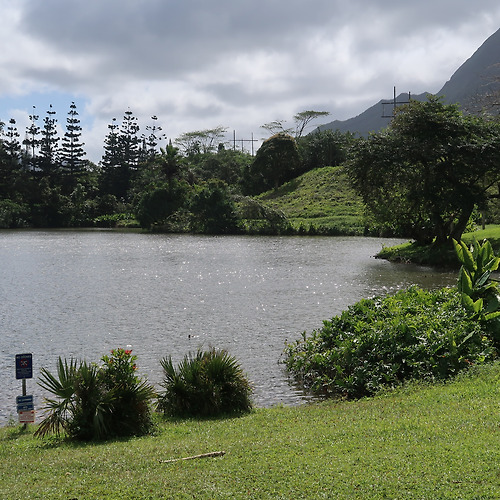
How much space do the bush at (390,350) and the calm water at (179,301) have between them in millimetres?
817

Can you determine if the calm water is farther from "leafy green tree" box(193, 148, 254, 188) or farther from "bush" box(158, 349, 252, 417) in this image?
"leafy green tree" box(193, 148, 254, 188)

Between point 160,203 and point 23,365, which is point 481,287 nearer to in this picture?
point 23,365

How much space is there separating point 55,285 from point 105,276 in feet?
11.3

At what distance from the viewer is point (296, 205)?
76.1 meters

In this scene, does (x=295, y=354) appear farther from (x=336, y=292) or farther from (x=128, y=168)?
(x=128, y=168)

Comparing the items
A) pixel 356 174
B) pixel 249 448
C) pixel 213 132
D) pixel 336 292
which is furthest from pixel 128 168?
pixel 249 448

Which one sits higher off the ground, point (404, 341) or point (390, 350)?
point (404, 341)

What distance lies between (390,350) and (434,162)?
78.9ft

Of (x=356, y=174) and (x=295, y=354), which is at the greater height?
(x=356, y=174)

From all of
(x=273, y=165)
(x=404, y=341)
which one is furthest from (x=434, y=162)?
(x=273, y=165)

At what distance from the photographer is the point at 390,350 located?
11273mm

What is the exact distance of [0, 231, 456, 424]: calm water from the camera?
47.0ft

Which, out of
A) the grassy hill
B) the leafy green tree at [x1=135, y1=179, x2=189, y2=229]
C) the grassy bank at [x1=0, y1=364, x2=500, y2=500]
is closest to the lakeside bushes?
the grassy bank at [x1=0, y1=364, x2=500, y2=500]

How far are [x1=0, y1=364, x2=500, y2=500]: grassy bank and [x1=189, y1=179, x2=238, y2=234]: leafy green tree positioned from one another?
186ft
